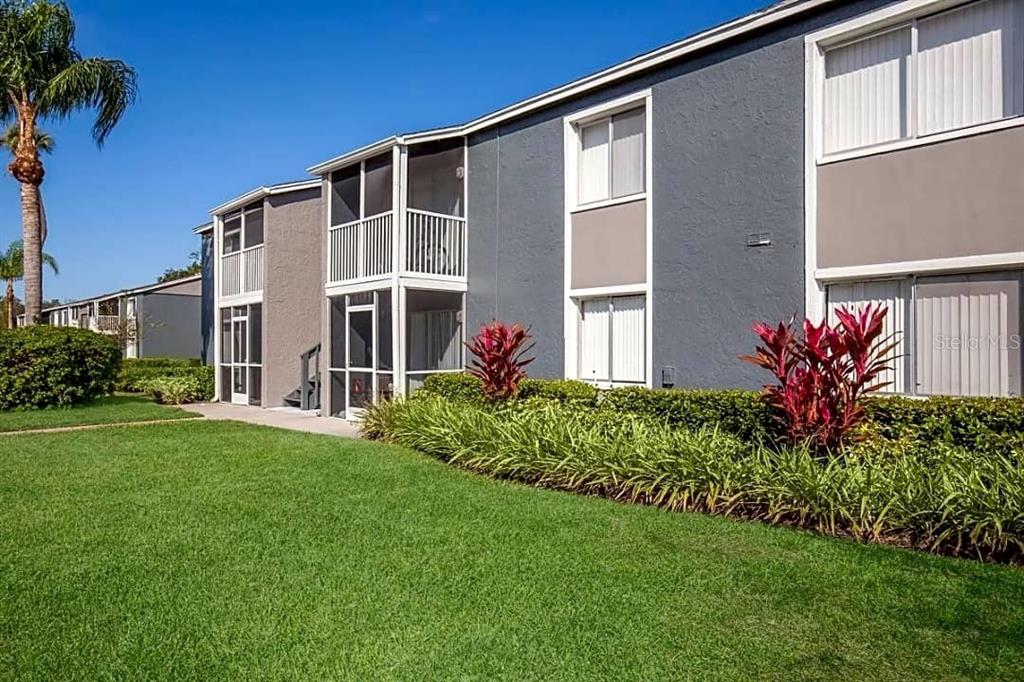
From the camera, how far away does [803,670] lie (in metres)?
4.02

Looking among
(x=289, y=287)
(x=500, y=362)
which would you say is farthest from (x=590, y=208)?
(x=289, y=287)

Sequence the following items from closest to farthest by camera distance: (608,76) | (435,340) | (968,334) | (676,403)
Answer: (968,334)
(676,403)
(608,76)
(435,340)

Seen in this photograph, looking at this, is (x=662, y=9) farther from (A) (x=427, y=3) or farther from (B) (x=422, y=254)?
(B) (x=422, y=254)

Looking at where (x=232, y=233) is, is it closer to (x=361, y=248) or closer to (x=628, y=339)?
(x=361, y=248)

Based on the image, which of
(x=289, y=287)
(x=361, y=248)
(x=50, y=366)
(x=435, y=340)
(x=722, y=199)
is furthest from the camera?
(x=289, y=287)

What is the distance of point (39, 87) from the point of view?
1992 cm

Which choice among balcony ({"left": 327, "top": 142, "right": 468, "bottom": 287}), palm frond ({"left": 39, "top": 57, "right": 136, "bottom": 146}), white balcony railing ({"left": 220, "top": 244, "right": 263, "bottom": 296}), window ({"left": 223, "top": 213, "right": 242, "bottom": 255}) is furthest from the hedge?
palm frond ({"left": 39, "top": 57, "right": 136, "bottom": 146})

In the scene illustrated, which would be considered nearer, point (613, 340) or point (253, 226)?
point (613, 340)

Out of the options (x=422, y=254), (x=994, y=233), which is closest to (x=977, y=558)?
(x=994, y=233)

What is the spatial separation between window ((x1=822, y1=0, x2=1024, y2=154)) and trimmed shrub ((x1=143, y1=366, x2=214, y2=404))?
1804 centimetres

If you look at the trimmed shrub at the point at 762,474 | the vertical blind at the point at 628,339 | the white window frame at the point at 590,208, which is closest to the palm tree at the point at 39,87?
the white window frame at the point at 590,208

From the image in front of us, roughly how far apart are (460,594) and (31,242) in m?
20.9

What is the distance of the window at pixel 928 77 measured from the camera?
8.26m

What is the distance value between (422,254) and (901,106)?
8977mm
